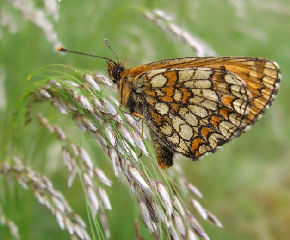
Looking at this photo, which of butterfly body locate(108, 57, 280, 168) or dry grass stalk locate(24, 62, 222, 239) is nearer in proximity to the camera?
dry grass stalk locate(24, 62, 222, 239)

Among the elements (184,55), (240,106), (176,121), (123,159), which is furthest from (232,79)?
(184,55)

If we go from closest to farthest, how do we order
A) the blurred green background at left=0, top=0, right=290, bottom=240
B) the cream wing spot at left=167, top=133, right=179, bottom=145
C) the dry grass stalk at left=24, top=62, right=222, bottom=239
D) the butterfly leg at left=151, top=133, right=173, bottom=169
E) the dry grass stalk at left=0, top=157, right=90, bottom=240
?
the dry grass stalk at left=24, top=62, right=222, bottom=239, the dry grass stalk at left=0, top=157, right=90, bottom=240, the butterfly leg at left=151, top=133, right=173, bottom=169, the cream wing spot at left=167, top=133, right=179, bottom=145, the blurred green background at left=0, top=0, right=290, bottom=240

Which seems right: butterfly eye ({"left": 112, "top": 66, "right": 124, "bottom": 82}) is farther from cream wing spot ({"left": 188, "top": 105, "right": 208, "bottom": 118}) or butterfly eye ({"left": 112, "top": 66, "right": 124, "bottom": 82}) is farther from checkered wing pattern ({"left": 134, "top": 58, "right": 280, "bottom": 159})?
cream wing spot ({"left": 188, "top": 105, "right": 208, "bottom": 118})

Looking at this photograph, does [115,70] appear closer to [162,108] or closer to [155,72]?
[155,72]

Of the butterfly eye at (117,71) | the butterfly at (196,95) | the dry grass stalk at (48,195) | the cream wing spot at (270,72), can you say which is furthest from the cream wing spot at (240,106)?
the dry grass stalk at (48,195)

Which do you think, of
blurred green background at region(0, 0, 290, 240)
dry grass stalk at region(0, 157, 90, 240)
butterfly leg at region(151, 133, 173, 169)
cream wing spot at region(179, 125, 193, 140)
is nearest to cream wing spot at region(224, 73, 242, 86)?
cream wing spot at region(179, 125, 193, 140)

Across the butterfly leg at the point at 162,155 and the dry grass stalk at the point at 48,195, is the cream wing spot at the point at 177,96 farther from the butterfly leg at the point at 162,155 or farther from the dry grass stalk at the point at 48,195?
the dry grass stalk at the point at 48,195
